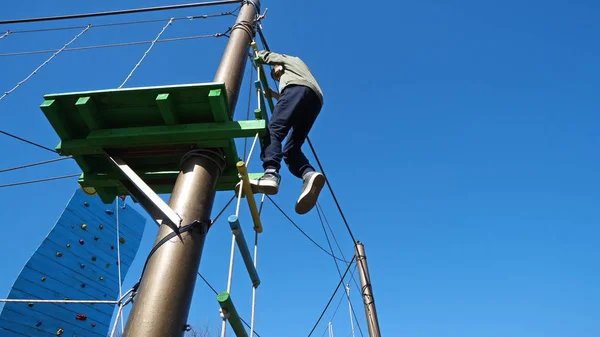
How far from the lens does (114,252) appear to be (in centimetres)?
611

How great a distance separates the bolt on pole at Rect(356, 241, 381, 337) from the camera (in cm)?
725

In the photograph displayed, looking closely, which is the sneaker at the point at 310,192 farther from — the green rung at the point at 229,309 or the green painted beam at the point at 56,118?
the green painted beam at the point at 56,118

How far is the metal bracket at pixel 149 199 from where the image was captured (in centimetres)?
209

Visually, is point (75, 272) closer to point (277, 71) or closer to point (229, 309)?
point (277, 71)

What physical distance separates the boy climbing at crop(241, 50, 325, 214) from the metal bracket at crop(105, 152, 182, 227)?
60 cm

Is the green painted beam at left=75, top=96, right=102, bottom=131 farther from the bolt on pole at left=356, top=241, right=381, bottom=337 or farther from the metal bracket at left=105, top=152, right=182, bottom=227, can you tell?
the bolt on pole at left=356, top=241, right=381, bottom=337

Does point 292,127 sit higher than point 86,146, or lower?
higher

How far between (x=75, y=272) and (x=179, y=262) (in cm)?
427

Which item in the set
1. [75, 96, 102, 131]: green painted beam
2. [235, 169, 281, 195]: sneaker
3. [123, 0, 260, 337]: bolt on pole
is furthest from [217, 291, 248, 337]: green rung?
[75, 96, 102, 131]: green painted beam

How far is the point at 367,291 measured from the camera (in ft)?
25.2

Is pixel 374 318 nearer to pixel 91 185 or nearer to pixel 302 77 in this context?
pixel 302 77

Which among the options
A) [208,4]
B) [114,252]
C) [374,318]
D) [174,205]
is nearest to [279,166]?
[174,205]

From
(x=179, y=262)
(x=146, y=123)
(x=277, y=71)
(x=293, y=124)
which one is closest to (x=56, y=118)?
(x=146, y=123)

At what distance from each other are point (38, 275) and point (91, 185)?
9.22 feet
